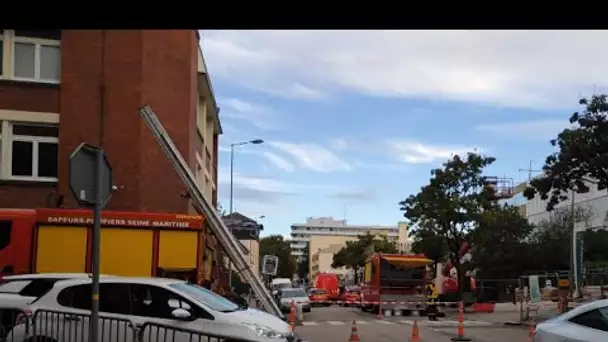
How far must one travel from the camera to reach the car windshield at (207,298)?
451 inches

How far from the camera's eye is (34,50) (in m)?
25.6

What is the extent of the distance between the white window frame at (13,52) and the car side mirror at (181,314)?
54.4 ft

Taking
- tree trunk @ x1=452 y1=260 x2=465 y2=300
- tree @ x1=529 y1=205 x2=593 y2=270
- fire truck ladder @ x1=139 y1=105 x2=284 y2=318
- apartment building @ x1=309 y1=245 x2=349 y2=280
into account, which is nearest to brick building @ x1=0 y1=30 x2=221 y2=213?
fire truck ladder @ x1=139 y1=105 x2=284 y2=318

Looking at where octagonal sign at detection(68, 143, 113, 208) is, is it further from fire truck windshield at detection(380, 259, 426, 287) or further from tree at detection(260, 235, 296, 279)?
tree at detection(260, 235, 296, 279)

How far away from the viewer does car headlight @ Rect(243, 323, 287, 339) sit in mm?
11164

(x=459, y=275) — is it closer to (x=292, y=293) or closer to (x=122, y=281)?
(x=292, y=293)

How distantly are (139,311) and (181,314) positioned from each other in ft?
2.71

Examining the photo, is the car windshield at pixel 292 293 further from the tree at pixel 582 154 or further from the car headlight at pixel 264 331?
the car headlight at pixel 264 331

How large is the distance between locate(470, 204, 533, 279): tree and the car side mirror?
41660 mm

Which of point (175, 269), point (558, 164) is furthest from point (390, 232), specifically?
point (175, 269)

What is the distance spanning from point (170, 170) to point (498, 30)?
18.8 meters

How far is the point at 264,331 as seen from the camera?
11305 millimetres

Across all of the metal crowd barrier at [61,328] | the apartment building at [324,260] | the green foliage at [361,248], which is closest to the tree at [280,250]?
the green foliage at [361,248]
